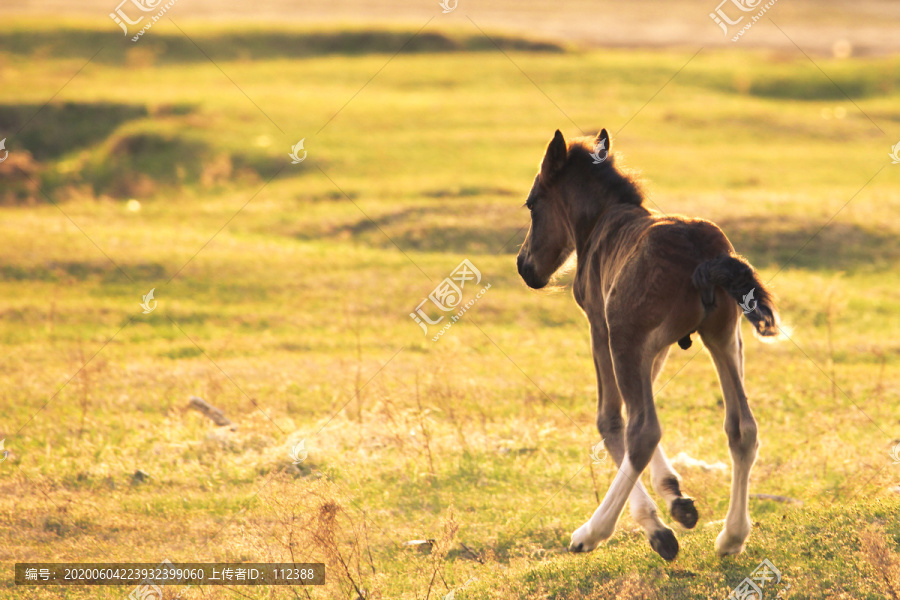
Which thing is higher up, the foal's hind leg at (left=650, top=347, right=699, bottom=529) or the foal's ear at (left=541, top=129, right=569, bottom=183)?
the foal's ear at (left=541, top=129, right=569, bottom=183)

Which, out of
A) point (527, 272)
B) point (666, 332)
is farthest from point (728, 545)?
point (527, 272)

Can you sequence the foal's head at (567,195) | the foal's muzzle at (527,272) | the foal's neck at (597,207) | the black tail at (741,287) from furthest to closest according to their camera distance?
the foal's muzzle at (527,272), the foal's head at (567,195), the foal's neck at (597,207), the black tail at (741,287)

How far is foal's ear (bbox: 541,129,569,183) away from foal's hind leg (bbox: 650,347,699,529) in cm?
193

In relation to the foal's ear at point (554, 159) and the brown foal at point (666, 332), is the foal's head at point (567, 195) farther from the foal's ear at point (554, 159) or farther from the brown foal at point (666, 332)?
the brown foal at point (666, 332)

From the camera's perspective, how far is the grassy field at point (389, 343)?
7141 millimetres

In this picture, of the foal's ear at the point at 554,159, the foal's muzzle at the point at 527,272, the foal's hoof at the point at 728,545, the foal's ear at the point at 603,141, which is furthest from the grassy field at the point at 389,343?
the foal's muzzle at the point at 527,272

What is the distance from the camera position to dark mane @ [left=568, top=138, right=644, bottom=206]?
7039 mm

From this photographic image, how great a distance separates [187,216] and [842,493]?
1887 cm

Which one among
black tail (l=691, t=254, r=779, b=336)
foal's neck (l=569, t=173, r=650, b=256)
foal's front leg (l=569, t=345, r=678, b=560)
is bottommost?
foal's front leg (l=569, t=345, r=678, b=560)

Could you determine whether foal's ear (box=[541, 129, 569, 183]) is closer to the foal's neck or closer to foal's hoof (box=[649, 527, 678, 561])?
the foal's neck

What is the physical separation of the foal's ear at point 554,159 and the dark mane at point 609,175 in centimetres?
9

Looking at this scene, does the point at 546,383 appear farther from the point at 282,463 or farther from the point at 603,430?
the point at 603,430

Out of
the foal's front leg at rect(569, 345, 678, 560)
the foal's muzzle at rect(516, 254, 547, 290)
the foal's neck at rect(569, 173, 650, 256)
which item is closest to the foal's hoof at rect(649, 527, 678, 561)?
the foal's front leg at rect(569, 345, 678, 560)

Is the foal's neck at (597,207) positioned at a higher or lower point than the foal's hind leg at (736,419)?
higher
